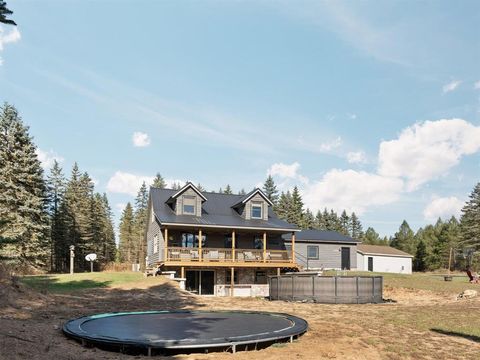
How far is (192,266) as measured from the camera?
2744 centimetres

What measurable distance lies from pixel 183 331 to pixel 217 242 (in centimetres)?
1970

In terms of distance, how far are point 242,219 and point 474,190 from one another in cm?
5289

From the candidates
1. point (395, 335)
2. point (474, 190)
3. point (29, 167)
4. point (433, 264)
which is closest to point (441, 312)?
point (395, 335)

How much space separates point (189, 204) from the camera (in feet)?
97.0

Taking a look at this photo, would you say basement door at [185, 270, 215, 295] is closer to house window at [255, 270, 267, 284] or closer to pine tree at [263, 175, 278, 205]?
house window at [255, 270, 267, 284]

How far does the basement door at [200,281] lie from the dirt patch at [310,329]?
29.3 ft

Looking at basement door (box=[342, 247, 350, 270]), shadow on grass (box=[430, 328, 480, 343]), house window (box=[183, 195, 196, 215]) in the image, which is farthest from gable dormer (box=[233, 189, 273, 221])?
shadow on grass (box=[430, 328, 480, 343])

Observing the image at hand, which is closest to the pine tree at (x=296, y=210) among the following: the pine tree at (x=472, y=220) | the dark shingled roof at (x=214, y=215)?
the pine tree at (x=472, y=220)

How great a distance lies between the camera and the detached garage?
43281mm

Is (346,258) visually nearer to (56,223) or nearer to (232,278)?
(232,278)

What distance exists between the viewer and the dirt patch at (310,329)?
8.78 m

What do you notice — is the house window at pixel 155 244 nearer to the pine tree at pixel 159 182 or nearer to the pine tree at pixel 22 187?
the pine tree at pixel 22 187

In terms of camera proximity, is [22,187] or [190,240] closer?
[190,240]

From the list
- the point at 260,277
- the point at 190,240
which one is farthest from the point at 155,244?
the point at 260,277
